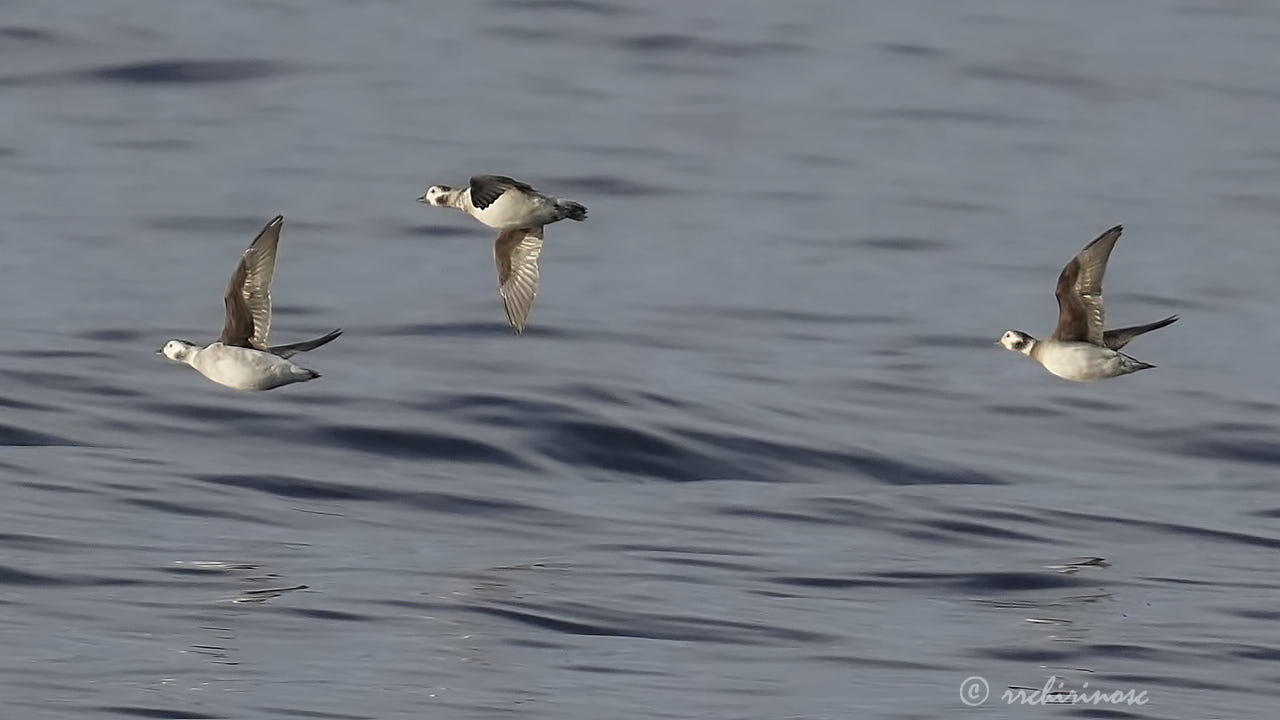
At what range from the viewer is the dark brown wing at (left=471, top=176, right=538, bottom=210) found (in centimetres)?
1667

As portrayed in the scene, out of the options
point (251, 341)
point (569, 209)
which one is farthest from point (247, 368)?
point (569, 209)

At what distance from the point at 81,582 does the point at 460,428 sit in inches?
312

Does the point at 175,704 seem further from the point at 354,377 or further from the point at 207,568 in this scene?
the point at 354,377

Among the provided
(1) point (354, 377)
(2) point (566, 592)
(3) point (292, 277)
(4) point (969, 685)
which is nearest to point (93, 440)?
(1) point (354, 377)

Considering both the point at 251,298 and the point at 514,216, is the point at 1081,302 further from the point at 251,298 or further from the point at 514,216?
the point at 251,298

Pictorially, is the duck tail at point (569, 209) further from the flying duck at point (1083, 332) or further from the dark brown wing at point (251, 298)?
the flying duck at point (1083, 332)

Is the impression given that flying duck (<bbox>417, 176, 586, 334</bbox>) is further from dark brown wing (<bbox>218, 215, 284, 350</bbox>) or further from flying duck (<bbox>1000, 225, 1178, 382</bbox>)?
flying duck (<bbox>1000, 225, 1178, 382</bbox>)

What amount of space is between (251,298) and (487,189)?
1.90 metres

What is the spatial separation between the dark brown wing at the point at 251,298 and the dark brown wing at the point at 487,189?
55.9 inches

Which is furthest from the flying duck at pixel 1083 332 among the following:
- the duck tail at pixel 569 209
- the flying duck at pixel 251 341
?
the flying duck at pixel 251 341

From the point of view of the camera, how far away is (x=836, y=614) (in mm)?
22828

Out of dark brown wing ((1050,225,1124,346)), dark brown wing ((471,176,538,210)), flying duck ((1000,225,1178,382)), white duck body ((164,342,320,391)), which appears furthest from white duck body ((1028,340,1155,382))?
white duck body ((164,342,320,391))

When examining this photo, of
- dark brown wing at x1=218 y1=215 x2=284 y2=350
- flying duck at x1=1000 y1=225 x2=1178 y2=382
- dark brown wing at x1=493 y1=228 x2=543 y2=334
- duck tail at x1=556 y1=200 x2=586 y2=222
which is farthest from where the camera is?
dark brown wing at x1=493 y1=228 x2=543 y2=334

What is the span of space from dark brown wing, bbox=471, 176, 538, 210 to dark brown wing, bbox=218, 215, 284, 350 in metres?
1.42
